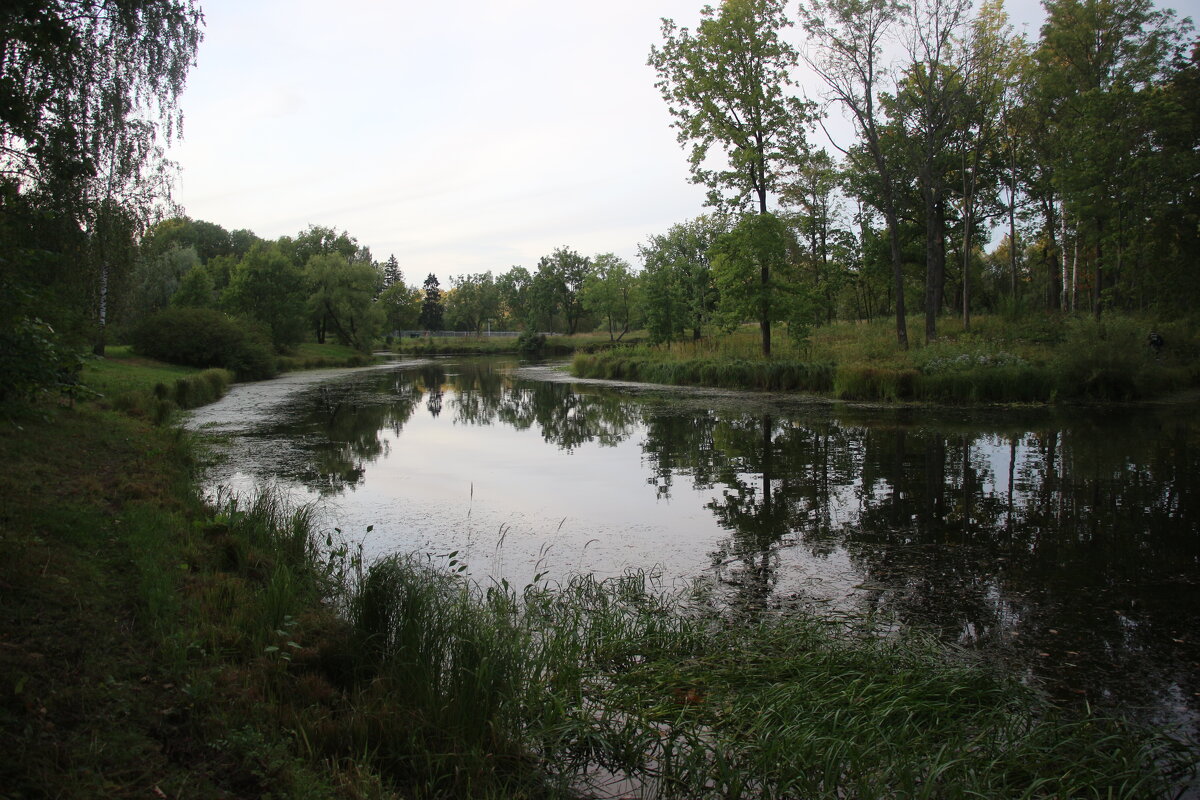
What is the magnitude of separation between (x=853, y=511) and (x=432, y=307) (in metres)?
109

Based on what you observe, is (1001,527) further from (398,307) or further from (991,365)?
(398,307)

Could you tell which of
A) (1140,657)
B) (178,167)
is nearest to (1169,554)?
(1140,657)

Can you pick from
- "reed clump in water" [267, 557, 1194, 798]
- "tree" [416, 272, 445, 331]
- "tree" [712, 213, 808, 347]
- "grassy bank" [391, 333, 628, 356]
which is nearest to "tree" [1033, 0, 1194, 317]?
"tree" [712, 213, 808, 347]

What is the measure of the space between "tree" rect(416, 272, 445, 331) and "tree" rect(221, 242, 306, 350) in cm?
6326

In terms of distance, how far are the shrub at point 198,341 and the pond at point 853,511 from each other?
16.7m

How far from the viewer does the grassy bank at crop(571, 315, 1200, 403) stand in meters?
17.1

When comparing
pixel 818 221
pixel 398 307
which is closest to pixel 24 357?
pixel 818 221

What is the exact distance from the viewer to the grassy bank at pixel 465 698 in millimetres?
2893

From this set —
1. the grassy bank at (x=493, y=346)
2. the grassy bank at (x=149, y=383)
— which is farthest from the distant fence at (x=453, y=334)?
the grassy bank at (x=149, y=383)

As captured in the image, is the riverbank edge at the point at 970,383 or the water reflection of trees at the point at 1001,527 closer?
the water reflection of trees at the point at 1001,527

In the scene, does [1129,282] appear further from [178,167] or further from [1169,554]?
[178,167]

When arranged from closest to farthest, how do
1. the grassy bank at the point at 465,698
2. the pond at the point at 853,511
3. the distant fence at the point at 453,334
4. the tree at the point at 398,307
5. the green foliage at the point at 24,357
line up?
1. the grassy bank at the point at 465,698
2. the pond at the point at 853,511
3. the green foliage at the point at 24,357
4. the tree at the point at 398,307
5. the distant fence at the point at 453,334

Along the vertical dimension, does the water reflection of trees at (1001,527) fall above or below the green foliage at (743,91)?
below

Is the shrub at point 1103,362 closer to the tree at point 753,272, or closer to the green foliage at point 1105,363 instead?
the green foliage at point 1105,363
